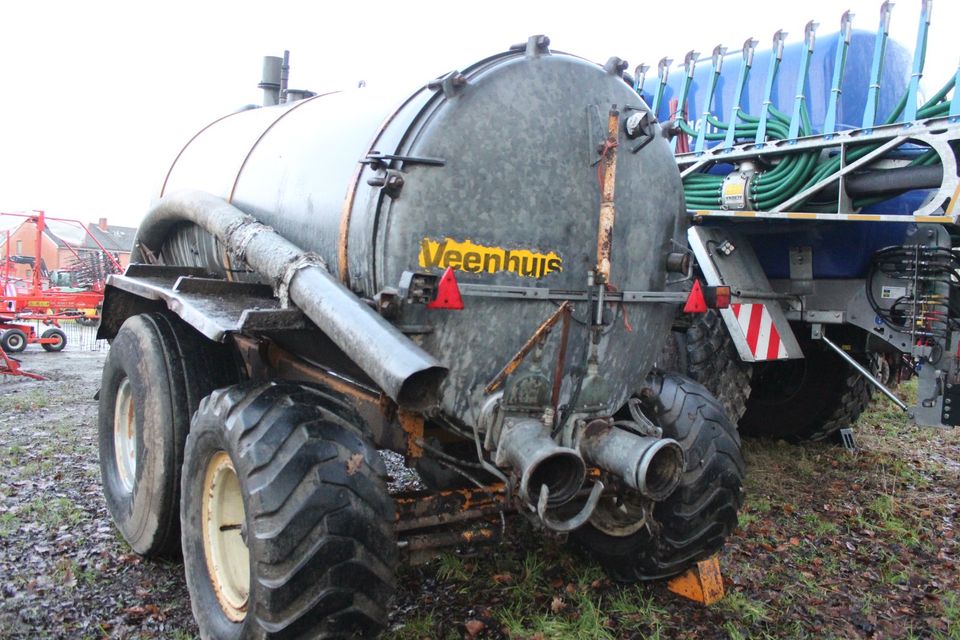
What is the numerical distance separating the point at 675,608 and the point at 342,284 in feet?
7.37

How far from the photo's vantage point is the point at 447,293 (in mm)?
2719

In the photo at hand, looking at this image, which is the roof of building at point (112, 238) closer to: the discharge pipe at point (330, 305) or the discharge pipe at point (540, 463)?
the discharge pipe at point (330, 305)

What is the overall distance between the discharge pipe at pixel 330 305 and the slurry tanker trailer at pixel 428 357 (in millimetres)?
12

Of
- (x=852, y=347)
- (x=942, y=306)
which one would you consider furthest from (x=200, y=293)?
(x=852, y=347)

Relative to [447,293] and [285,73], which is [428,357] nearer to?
[447,293]

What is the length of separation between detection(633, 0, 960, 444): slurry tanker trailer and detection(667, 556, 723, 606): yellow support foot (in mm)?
1273

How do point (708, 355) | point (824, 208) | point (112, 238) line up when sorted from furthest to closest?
point (112, 238), point (708, 355), point (824, 208)

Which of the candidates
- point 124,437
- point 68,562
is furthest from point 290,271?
point 68,562

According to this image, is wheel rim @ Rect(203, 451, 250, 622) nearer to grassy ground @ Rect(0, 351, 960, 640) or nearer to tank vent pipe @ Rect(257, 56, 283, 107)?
grassy ground @ Rect(0, 351, 960, 640)

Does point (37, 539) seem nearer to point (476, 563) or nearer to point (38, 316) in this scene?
point (476, 563)

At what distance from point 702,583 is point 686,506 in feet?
1.63

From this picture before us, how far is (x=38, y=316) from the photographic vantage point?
1473 centimetres

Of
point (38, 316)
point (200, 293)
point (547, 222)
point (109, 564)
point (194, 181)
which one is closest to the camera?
point (547, 222)

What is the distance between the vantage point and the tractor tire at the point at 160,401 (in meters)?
3.61
